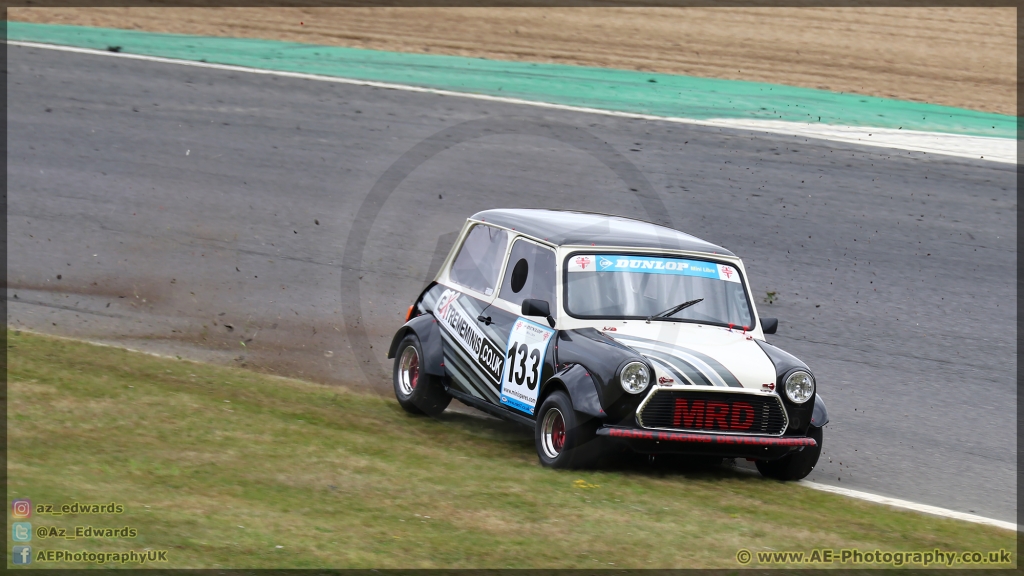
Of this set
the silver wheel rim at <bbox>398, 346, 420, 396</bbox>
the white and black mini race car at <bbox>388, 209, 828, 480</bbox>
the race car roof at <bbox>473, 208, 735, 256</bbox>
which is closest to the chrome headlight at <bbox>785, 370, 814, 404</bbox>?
the white and black mini race car at <bbox>388, 209, 828, 480</bbox>

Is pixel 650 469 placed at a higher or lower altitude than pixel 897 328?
lower

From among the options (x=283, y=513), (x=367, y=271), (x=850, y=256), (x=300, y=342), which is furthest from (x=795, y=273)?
(x=283, y=513)

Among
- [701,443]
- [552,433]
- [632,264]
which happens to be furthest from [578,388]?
[632,264]

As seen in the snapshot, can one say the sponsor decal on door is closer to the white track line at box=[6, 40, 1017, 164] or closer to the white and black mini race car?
the white and black mini race car

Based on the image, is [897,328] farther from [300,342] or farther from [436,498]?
[436,498]

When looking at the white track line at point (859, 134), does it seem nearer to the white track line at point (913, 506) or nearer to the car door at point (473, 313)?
the car door at point (473, 313)

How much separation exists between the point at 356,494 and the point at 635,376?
72.9 inches

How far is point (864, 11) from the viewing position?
2564 centimetres

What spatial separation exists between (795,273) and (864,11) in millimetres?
14466

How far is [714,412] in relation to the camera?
24.1 ft

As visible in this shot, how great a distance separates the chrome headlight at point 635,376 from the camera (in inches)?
284

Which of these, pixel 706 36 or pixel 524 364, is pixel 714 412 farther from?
pixel 706 36

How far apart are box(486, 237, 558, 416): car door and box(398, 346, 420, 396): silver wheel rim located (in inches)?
35.6

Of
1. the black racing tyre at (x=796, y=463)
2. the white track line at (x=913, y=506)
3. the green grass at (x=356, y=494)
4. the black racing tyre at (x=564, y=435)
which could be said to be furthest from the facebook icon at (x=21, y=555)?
the white track line at (x=913, y=506)
